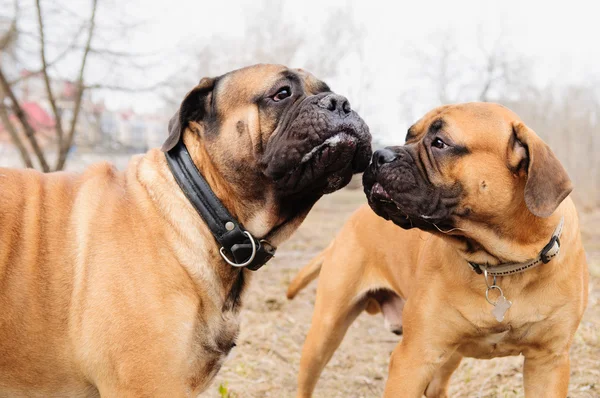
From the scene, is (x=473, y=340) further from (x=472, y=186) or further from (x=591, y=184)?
(x=591, y=184)

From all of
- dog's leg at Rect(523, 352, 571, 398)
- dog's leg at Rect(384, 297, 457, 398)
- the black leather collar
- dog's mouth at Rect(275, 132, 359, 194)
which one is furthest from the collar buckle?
dog's leg at Rect(523, 352, 571, 398)

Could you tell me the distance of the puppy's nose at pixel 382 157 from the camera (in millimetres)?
3340

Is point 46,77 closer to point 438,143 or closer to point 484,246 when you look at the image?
point 438,143

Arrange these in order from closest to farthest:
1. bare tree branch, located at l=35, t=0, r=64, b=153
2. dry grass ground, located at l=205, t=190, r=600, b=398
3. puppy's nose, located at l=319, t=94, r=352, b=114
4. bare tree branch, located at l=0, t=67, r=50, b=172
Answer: puppy's nose, located at l=319, t=94, r=352, b=114 < dry grass ground, located at l=205, t=190, r=600, b=398 < bare tree branch, located at l=0, t=67, r=50, b=172 < bare tree branch, located at l=35, t=0, r=64, b=153

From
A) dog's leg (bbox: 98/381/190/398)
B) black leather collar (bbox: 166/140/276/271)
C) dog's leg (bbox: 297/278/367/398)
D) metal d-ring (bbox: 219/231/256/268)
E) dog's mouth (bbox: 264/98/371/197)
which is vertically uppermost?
dog's mouth (bbox: 264/98/371/197)

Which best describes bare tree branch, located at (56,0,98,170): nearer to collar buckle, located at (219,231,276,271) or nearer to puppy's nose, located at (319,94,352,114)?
puppy's nose, located at (319,94,352,114)

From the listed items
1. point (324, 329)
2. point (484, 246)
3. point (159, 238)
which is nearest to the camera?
point (159, 238)

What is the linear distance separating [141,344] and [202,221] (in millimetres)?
658

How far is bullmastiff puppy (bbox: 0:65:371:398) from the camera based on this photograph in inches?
101

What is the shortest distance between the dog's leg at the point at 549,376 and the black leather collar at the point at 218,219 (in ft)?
5.78

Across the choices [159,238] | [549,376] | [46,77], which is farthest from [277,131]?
[46,77]

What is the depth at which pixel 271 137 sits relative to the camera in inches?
119

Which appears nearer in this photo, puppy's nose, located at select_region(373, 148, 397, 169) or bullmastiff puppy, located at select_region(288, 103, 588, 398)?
bullmastiff puppy, located at select_region(288, 103, 588, 398)

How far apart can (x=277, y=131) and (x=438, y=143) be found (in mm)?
945
